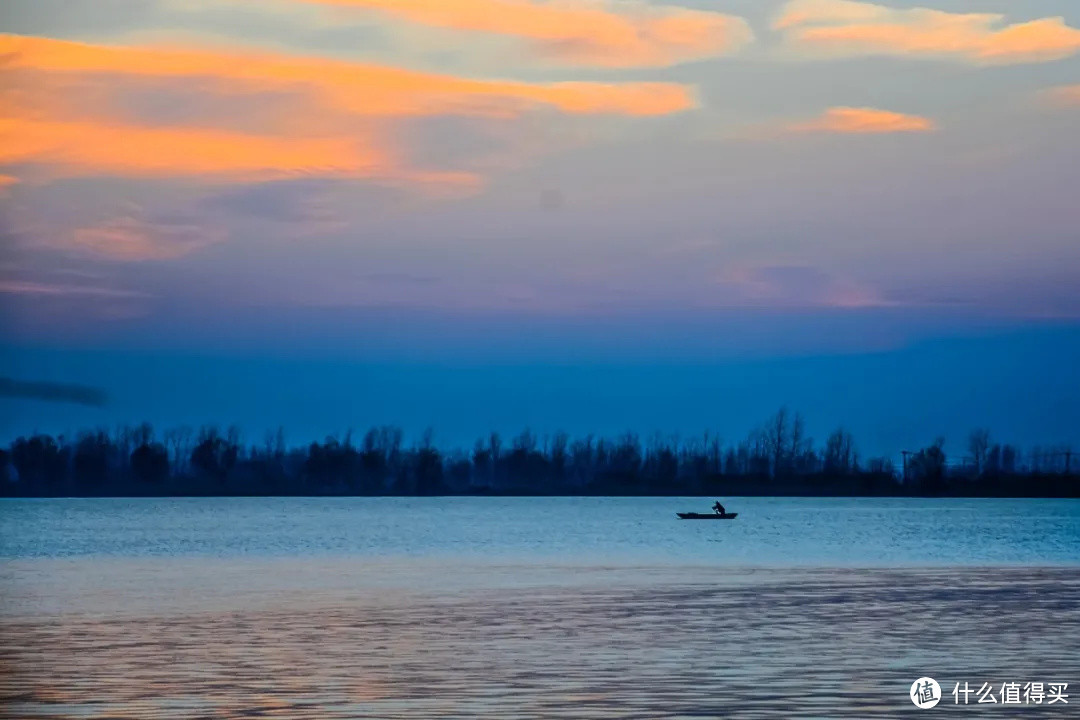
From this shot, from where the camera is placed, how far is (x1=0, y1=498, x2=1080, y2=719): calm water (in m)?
23.3

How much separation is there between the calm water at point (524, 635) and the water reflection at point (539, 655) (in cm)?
8

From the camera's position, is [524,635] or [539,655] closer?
[539,655]

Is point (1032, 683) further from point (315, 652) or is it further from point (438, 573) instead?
point (438, 573)

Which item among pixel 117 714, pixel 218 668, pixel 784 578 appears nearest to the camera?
pixel 117 714

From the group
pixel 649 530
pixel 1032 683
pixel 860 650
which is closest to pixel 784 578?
pixel 860 650

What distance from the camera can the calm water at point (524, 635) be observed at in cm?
2331

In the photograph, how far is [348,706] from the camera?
74.8 ft

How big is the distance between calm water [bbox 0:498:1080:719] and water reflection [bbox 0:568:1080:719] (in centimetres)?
8

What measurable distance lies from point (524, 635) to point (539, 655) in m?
3.51

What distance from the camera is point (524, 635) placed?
105 ft

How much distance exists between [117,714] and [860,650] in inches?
547

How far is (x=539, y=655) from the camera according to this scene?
28.5 metres

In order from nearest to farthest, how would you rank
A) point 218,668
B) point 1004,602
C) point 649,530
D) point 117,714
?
point 117,714
point 218,668
point 1004,602
point 649,530

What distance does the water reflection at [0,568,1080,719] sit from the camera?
22938 millimetres
